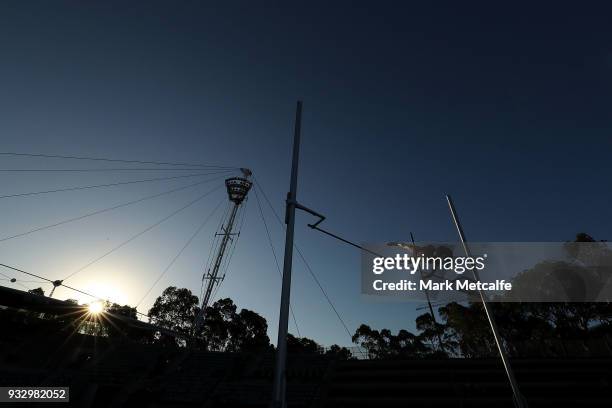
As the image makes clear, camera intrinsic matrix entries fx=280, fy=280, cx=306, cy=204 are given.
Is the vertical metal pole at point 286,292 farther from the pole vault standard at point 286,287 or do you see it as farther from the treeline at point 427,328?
the treeline at point 427,328

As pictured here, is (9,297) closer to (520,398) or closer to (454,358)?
(520,398)

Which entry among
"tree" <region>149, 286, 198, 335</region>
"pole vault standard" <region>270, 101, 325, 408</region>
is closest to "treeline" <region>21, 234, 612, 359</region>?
"tree" <region>149, 286, 198, 335</region>

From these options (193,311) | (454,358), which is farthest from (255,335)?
(454,358)

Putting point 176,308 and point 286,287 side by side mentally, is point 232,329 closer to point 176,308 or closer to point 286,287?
point 176,308

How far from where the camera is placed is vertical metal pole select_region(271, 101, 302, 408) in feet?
9.75

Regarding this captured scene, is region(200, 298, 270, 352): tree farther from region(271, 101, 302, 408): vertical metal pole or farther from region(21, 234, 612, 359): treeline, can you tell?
region(271, 101, 302, 408): vertical metal pole

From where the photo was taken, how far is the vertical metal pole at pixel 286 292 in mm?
2971

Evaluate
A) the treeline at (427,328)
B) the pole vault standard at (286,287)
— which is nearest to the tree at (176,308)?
the treeline at (427,328)

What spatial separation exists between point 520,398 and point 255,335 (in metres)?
59.1

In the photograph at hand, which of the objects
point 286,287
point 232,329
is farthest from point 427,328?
point 286,287

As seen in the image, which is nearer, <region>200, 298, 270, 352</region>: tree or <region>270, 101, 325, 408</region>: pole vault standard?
<region>270, 101, 325, 408</region>: pole vault standard

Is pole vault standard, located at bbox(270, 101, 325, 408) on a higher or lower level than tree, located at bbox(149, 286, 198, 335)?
lower

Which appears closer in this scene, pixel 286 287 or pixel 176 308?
pixel 286 287

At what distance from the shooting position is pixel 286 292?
3650mm
